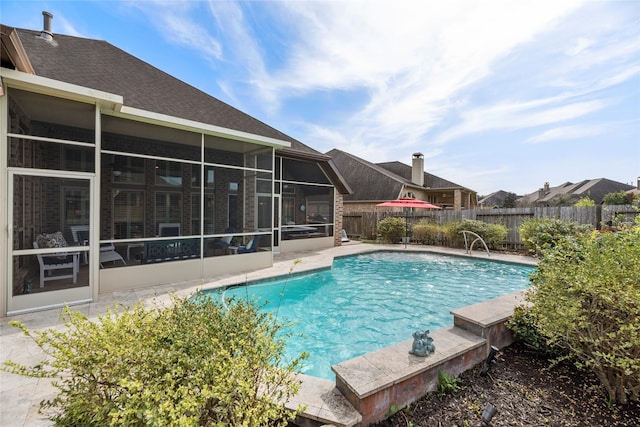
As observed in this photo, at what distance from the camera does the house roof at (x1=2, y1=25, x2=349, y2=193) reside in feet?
20.6

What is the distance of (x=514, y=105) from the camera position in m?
9.96

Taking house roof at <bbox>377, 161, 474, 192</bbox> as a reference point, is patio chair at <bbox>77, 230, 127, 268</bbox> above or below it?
below

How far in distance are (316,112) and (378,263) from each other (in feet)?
31.8

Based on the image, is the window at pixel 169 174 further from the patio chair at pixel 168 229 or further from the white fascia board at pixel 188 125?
the white fascia board at pixel 188 125

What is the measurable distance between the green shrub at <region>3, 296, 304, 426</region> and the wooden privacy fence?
12.4 meters

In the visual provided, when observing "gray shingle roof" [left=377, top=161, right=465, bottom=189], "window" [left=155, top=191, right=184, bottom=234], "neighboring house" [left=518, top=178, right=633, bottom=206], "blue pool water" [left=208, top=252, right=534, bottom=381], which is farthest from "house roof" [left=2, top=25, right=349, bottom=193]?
"neighboring house" [left=518, top=178, right=633, bottom=206]

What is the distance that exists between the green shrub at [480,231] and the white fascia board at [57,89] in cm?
1375

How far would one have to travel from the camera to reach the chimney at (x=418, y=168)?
25.1m

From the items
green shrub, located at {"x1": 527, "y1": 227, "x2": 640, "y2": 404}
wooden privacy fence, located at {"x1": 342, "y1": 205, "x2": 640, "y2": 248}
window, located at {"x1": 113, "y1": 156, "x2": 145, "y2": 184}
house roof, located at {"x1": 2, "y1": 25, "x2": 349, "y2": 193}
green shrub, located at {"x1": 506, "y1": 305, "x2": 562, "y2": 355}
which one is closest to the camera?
green shrub, located at {"x1": 527, "y1": 227, "x2": 640, "y2": 404}

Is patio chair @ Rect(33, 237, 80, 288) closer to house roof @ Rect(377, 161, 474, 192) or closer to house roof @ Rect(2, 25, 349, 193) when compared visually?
house roof @ Rect(2, 25, 349, 193)

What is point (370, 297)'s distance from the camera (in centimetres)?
705

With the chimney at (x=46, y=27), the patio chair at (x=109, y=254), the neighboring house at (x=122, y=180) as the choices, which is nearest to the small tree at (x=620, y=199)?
the neighboring house at (x=122, y=180)

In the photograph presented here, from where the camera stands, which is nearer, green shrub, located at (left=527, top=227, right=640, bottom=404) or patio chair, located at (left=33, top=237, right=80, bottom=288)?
green shrub, located at (left=527, top=227, right=640, bottom=404)

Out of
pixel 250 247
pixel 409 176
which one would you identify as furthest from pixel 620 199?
pixel 250 247
